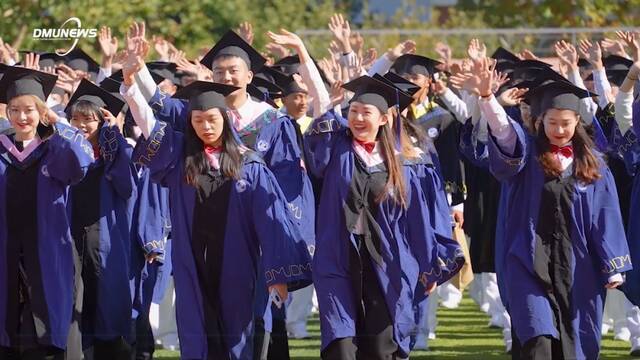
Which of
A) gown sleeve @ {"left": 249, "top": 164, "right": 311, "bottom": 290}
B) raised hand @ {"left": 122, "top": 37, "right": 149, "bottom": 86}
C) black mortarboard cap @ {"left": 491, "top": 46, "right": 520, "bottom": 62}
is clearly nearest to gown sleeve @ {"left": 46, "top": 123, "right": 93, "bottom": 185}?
raised hand @ {"left": 122, "top": 37, "right": 149, "bottom": 86}

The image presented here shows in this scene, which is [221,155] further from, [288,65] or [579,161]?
[288,65]

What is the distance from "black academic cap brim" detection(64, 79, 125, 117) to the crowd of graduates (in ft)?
0.05

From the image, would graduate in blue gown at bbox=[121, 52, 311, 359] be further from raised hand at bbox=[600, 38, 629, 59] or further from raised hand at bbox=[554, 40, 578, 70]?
raised hand at bbox=[600, 38, 629, 59]

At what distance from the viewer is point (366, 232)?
9953 millimetres

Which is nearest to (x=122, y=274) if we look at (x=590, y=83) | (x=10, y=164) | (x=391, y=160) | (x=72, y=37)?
(x=10, y=164)

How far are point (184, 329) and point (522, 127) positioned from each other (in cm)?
255

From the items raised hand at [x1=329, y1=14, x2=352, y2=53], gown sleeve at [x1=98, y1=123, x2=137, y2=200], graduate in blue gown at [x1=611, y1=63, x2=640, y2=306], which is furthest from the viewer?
raised hand at [x1=329, y1=14, x2=352, y2=53]

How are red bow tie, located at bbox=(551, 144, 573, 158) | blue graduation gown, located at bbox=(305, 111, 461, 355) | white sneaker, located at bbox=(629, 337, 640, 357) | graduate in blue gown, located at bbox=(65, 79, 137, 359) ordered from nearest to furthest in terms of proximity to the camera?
blue graduation gown, located at bbox=(305, 111, 461, 355)
red bow tie, located at bbox=(551, 144, 573, 158)
graduate in blue gown, located at bbox=(65, 79, 137, 359)
white sneaker, located at bbox=(629, 337, 640, 357)

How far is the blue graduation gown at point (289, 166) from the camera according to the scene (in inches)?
420

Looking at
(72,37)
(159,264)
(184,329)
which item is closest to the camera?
(184,329)

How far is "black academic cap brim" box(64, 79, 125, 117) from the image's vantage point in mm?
10688

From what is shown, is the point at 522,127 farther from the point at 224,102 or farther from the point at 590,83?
the point at 590,83

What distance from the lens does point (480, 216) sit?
14602mm

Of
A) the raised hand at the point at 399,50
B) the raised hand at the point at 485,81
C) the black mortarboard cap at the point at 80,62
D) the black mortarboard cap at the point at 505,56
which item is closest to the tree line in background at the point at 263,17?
the black mortarboard cap at the point at 80,62
